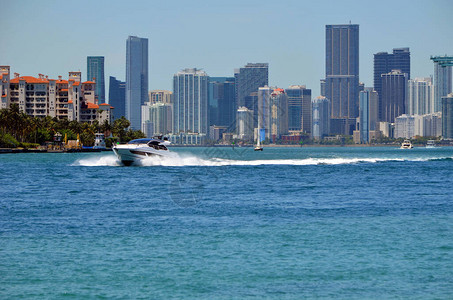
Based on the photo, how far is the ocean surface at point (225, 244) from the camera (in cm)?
2284

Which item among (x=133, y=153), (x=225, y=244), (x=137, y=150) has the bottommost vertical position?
(x=225, y=244)

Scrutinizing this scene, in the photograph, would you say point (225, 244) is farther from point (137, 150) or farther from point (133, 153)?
point (137, 150)

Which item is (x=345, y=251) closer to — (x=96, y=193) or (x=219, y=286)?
(x=219, y=286)

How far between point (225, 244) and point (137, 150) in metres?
56.5

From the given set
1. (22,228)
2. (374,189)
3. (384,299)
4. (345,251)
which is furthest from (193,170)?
(384,299)

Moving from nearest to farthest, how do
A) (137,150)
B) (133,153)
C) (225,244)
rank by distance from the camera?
(225,244)
(133,153)
(137,150)

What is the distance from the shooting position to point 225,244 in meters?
29.9

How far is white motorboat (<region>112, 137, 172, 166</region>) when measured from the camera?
85.0 metres

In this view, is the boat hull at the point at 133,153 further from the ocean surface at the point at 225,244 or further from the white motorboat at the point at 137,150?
the ocean surface at the point at 225,244

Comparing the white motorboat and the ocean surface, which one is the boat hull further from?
the ocean surface

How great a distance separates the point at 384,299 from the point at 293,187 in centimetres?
3878

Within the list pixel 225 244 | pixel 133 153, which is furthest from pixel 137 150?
pixel 225 244

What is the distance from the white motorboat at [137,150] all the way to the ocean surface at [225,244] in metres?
30.1

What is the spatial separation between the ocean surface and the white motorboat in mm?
30085
